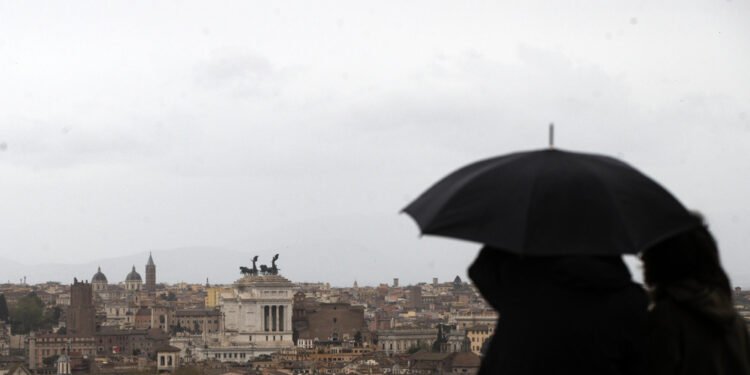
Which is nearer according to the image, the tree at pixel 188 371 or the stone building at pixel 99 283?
the tree at pixel 188 371

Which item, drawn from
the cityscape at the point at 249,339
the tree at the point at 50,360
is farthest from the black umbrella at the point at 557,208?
the tree at the point at 50,360

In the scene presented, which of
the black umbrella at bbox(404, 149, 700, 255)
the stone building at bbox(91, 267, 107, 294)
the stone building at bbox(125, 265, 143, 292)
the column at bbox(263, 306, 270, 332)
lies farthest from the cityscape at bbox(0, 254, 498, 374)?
the stone building at bbox(125, 265, 143, 292)

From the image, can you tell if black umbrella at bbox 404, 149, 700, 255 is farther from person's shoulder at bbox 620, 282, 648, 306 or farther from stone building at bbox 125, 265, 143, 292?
stone building at bbox 125, 265, 143, 292

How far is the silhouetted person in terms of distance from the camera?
9.97 feet

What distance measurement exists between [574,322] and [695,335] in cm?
29

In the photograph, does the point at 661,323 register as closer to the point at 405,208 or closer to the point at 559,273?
the point at 559,273

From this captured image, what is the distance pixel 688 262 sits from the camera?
10.2ft

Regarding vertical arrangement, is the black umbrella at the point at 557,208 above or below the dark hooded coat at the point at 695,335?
above

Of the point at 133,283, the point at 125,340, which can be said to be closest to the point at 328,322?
the point at 125,340

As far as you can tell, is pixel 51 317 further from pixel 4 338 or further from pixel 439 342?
pixel 439 342

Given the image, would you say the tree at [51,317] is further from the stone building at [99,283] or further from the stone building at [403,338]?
the stone building at [99,283]

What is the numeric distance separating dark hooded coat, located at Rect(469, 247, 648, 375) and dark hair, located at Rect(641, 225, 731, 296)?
0.08m

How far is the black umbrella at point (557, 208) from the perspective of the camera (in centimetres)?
308

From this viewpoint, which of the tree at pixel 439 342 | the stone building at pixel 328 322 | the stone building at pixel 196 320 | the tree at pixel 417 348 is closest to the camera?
the tree at pixel 439 342
